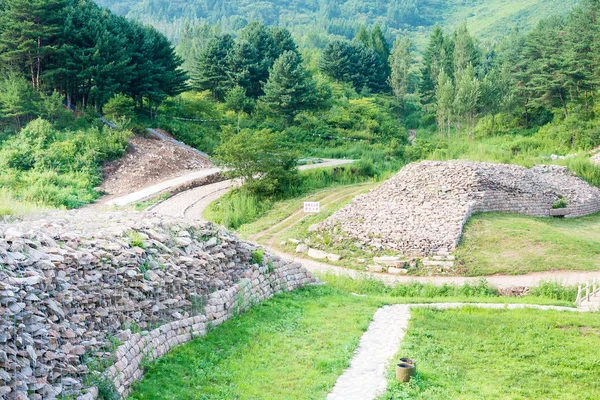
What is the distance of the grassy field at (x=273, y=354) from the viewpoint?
35.5ft

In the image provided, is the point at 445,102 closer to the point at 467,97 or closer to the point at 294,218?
the point at 467,97

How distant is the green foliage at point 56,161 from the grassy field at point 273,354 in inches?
627

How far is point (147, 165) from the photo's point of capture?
121ft

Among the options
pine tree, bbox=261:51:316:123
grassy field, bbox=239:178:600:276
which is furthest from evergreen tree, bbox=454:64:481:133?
grassy field, bbox=239:178:600:276

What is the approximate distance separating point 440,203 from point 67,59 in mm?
24710

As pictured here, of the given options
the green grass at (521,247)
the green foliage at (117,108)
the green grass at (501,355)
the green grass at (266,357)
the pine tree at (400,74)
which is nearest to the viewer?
the green grass at (266,357)

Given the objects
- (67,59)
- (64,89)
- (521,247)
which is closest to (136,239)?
(521,247)

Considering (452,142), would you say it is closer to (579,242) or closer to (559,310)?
(579,242)

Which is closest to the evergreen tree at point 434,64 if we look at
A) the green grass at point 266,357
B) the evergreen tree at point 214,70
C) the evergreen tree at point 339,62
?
the evergreen tree at point 339,62

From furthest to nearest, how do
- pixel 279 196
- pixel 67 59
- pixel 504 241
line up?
pixel 67 59, pixel 279 196, pixel 504 241

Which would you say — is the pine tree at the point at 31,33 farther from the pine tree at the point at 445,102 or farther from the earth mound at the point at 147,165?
the pine tree at the point at 445,102

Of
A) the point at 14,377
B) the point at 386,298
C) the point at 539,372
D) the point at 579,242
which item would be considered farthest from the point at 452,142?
the point at 14,377

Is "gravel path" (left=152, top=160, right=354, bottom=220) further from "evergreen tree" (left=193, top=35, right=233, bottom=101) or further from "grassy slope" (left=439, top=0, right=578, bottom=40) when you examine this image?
"grassy slope" (left=439, top=0, right=578, bottom=40)

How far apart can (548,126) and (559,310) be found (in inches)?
1741
